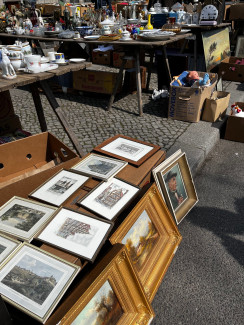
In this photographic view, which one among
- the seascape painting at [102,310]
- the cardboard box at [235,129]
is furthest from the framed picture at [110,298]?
the cardboard box at [235,129]

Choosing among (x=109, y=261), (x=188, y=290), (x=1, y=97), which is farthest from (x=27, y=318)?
(x=1, y=97)

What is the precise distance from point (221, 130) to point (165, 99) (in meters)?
1.44

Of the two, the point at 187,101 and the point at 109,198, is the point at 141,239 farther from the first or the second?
the point at 187,101

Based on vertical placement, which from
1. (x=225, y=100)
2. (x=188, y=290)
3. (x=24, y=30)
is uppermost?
(x=24, y=30)

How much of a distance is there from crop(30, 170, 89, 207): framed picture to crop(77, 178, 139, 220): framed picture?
0.14m

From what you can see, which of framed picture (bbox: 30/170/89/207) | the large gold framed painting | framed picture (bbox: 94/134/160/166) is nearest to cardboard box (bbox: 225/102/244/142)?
framed picture (bbox: 94/134/160/166)

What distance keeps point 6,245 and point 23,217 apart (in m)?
0.23

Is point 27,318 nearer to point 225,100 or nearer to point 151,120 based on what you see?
point 151,120

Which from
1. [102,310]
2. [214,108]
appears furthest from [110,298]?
[214,108]

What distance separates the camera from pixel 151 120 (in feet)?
13.6

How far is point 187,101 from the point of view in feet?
12.7

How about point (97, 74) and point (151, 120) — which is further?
point (97, 74)

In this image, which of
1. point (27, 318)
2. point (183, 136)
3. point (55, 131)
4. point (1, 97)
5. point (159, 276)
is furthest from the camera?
point (55, 131)

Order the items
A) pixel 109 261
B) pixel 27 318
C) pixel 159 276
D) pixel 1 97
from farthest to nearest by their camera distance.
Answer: pixel 1 97 → pixel 159 276 → pixel 109 261 → pixel 27 318
